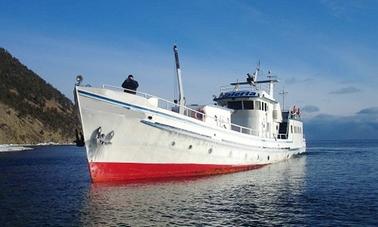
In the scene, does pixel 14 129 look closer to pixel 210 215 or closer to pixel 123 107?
pixel 123 107

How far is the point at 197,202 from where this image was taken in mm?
26844

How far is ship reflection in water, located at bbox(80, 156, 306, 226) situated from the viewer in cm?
2259

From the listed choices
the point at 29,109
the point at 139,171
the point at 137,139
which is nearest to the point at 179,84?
the point at 137,139

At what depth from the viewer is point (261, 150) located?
157 feet

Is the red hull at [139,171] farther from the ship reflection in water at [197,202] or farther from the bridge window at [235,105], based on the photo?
the bridge window at [235,105]

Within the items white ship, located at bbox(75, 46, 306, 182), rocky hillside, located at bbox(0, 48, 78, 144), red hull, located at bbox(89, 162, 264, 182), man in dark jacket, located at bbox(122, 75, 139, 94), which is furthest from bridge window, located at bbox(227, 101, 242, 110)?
rocky hillside, located at bbox(0, 48, 78, 144)

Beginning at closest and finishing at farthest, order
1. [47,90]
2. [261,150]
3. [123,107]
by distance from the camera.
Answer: [123,107] → [261,150] → [47,90]

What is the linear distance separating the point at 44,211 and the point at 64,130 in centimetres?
14719

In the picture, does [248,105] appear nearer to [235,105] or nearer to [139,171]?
[235,105]

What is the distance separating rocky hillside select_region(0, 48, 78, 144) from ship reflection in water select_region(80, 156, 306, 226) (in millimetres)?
104475

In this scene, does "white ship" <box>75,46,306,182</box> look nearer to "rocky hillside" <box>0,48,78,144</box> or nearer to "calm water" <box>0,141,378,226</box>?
"calm water" <box>0,141,378,226</box>

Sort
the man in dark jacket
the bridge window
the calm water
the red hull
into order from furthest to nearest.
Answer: the bridge window → the man in dark jacket → the red hull → the calm water

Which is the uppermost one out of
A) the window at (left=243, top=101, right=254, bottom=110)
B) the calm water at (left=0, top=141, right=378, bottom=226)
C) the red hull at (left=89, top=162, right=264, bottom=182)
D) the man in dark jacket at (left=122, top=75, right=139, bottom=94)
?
the window at (left=243, top=101, right=254, bottom=110)

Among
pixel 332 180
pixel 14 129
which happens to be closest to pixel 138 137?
pixel 332 180
